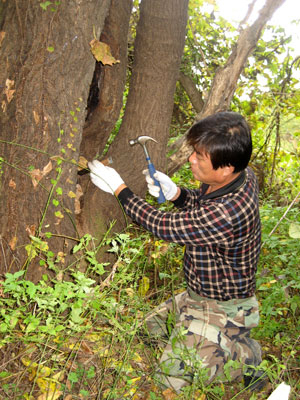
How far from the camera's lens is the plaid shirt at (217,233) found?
225 cm

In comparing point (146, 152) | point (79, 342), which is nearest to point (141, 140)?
point (146, 152)

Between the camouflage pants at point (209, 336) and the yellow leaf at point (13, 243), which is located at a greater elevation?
the yellow leaf at point (13, 243)

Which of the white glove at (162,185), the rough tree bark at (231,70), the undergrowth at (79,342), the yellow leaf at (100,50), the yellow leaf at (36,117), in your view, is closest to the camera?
the undergrowth at (79,342)

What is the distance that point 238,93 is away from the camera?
4.76m

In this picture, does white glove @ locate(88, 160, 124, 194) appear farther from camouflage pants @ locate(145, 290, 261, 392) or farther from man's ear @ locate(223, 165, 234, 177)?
camouflage pants @ locate(145, 290, 261, 392)

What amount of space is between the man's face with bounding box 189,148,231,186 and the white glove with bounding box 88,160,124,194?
520 mm

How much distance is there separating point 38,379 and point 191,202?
5.49ft

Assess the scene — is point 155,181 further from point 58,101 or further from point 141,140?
point 58,101

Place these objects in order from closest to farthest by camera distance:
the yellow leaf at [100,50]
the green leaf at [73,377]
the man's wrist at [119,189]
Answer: the green leaf at [73,377] → the yellow leaf at [100,50] → the man's wrist at [119,189]

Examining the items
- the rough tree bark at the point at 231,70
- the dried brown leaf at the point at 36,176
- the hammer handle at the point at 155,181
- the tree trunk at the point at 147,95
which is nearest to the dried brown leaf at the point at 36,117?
the dried brown leaf at the point at 36,176

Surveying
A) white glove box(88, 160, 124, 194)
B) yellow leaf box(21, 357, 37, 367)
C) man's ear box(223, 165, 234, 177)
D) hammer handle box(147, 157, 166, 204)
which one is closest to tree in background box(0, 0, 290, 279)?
white glove box(88, 160, 124, 194)

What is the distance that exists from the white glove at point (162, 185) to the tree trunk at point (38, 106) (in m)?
0.72

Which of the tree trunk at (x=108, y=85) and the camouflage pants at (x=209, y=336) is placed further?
the tree trunk at (x=108, y=85)

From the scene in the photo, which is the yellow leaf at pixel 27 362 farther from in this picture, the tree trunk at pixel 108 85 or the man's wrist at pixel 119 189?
the tree trunk at pixel 108 85
